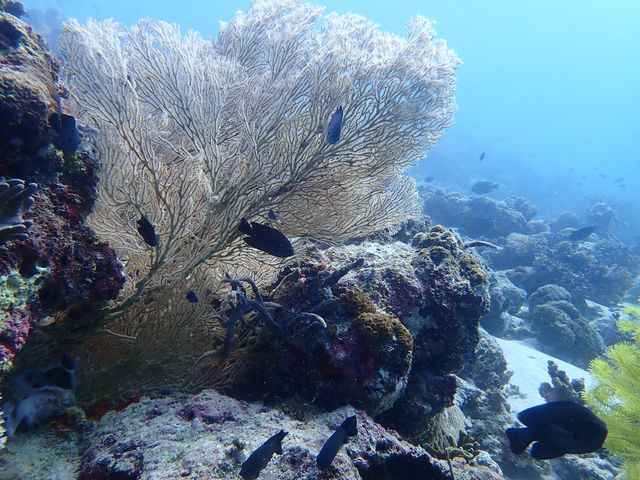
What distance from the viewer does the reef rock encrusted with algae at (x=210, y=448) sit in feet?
6.64

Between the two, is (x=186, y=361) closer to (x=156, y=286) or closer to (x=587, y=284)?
(x=156, y=286)

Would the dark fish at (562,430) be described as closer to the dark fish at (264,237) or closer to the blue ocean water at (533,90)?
the dark fish at (264,237)

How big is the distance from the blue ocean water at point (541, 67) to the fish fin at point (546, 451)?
106 metres

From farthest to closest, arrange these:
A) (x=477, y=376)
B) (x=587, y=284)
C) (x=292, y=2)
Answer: (x=587, y=284) < (x=477, y=376) < (x=292, y=2)

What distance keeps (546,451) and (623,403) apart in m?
2.70

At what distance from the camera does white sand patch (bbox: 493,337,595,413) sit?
7.16m

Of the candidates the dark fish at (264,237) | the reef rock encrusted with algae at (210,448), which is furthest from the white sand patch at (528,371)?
the dark fish at (264,237)

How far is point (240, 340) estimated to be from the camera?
360 cm

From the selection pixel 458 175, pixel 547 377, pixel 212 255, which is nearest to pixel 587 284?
pixel 547 377

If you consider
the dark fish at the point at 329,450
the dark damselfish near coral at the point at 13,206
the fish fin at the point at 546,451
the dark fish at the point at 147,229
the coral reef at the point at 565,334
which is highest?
the coral reef at the point at 565,334

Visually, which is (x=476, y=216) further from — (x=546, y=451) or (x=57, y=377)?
(x=57, y=377)

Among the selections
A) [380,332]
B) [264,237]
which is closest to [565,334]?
[380,332]

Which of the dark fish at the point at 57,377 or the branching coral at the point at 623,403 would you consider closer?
the dark fish at the point at 57,377

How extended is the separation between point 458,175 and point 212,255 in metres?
45.7
